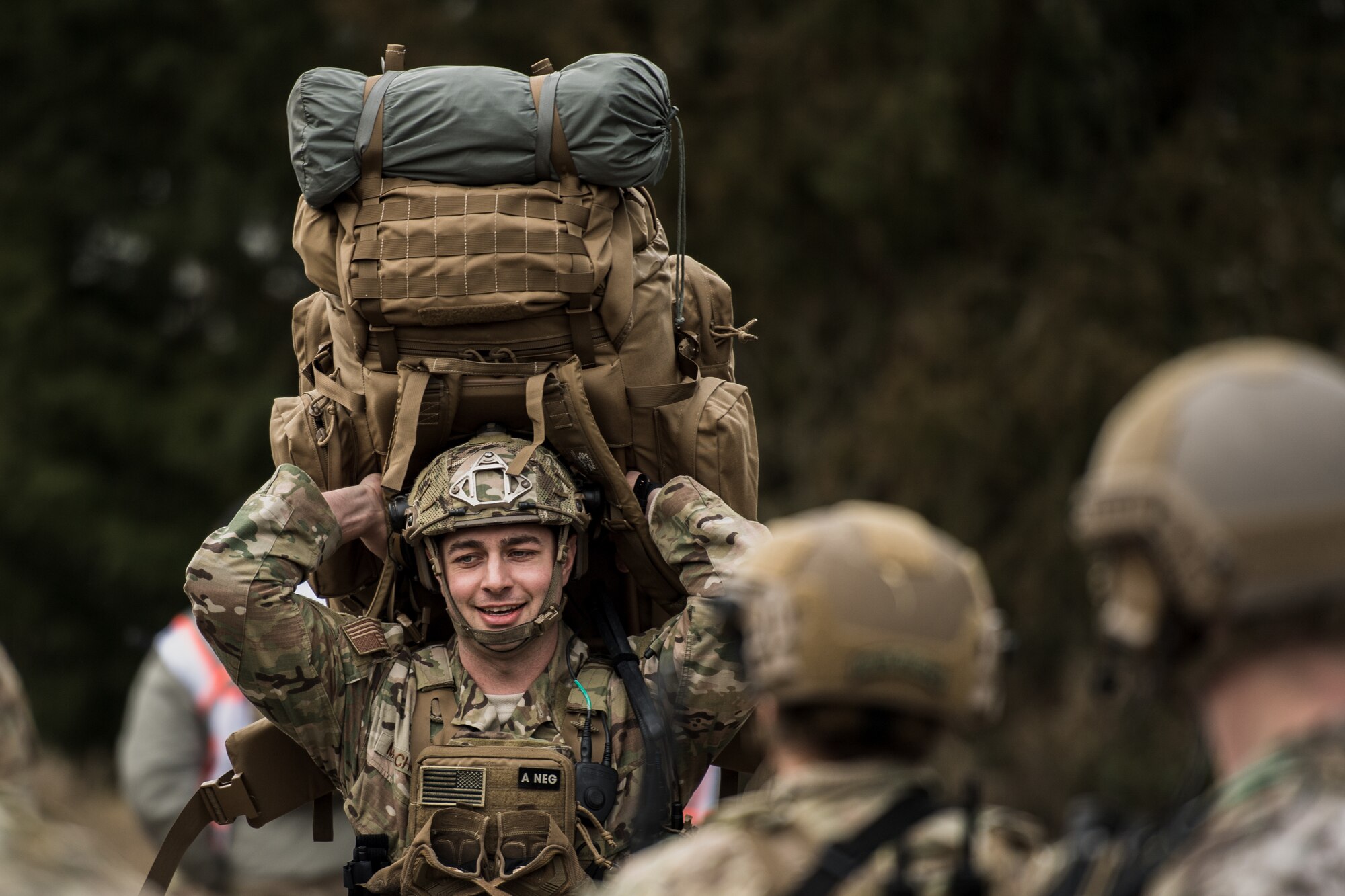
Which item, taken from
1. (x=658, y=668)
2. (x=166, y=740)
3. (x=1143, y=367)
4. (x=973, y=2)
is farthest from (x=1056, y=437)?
(x=658, y=668)

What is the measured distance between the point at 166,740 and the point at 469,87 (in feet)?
12.0

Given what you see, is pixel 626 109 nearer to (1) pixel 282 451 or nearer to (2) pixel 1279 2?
(1) pixel 282 451

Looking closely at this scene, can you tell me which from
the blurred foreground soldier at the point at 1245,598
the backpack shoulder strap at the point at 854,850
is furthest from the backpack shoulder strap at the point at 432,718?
the blurred foreground soldier at the point at 1245,598

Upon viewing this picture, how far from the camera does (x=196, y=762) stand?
7.70m

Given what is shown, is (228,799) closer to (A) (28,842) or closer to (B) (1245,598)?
(A) (28,842)

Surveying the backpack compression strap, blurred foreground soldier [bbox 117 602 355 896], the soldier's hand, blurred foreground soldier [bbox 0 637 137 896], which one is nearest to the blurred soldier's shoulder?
blurred foreground soldier [bbox 0 637 137 896]

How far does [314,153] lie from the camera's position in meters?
5.12

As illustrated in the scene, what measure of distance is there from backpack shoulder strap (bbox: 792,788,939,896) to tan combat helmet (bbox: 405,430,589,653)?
7.92 feet

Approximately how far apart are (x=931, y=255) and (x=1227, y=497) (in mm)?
9936

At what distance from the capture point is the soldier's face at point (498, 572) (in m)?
5.05

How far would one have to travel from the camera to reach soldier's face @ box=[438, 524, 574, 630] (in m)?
5.05

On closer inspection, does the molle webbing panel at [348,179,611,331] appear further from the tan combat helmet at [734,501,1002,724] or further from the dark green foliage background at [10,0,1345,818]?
the dark green foliage background at [10,0,1345,818]

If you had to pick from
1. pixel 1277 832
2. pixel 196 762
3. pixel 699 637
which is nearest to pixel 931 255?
pixel 196 762

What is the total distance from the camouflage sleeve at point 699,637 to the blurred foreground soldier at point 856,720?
2.12 meters
